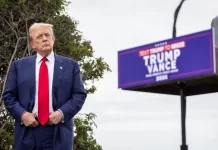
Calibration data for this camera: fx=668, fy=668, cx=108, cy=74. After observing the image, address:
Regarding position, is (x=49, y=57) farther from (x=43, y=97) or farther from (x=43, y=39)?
(x=43, y=97)

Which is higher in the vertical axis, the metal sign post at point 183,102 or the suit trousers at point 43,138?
the metal sign post at point 183,102

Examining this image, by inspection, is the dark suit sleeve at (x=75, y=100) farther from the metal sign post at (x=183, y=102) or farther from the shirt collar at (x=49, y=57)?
the metal sign post at (x=183, y=102)

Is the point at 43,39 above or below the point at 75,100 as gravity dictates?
above

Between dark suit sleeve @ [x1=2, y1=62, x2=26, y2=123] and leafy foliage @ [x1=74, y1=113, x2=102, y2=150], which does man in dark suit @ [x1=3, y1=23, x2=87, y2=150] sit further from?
leafy foliage @ [x1=74, y1=113, x2=102, y2=150]

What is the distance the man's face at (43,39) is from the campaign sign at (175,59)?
6.64 meters

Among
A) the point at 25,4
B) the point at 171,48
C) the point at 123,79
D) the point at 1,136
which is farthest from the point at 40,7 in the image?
the point at 171,48

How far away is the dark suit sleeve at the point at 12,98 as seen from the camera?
488 cm

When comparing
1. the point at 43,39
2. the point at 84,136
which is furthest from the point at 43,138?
the point at 84,136

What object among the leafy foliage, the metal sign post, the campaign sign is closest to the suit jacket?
the metal sign post

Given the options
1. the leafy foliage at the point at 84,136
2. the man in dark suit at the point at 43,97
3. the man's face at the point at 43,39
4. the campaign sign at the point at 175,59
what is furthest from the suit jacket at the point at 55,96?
the leafy foliage at the point at 84,136

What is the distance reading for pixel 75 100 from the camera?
4.95 metres

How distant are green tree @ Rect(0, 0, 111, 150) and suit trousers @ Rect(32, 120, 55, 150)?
20517 millimetres

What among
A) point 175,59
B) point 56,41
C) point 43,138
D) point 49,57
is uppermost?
point 56,41

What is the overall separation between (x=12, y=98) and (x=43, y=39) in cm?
50
